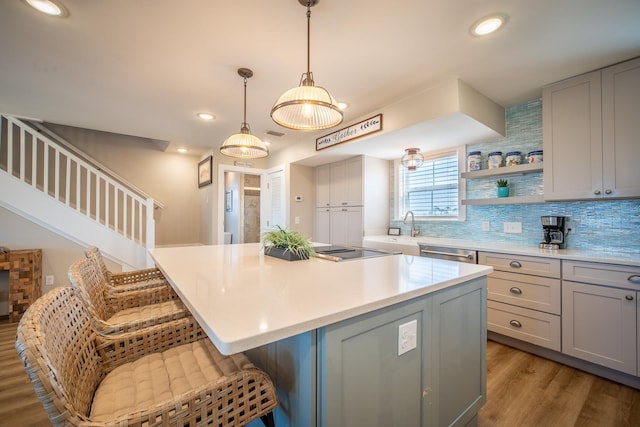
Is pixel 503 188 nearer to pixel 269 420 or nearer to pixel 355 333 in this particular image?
pixel 355 333

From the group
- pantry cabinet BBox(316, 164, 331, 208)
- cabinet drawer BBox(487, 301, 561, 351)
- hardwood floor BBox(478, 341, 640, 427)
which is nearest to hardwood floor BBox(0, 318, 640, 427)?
hardwood floor BBox(478, 341, 640, 427)

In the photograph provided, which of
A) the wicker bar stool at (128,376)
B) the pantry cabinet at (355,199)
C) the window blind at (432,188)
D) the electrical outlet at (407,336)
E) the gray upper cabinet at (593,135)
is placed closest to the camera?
the wicker bar stool at (128,376)

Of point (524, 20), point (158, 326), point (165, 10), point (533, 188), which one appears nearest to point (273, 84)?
point (165, 10)

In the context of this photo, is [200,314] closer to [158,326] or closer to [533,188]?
[158,326]

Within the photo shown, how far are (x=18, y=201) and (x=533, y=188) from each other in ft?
18.9

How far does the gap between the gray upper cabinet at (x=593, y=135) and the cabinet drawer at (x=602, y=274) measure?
0.58 metres

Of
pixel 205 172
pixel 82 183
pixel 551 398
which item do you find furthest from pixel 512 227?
pixel 82 183

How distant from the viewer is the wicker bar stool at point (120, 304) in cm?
109

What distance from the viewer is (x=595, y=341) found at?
195cm

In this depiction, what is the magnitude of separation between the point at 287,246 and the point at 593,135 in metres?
2.62

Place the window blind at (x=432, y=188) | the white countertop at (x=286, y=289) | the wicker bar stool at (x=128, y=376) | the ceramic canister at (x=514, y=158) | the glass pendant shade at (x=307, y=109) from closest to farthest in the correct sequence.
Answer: the wicker bar stool at (x=128, y=376) → the white countertop at (x=286, y=289) → the glass pendant shade at (x=307, y=109) → the ceramic canister at (x=514, y=158) → the window blind at (x=432, y=188)

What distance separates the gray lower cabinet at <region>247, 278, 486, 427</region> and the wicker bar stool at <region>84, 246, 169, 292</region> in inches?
39.9

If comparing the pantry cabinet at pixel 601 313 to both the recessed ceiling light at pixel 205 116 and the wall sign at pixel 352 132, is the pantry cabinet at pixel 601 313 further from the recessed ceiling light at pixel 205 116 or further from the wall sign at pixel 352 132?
A: the recessed ceiling light at pixel 205 116

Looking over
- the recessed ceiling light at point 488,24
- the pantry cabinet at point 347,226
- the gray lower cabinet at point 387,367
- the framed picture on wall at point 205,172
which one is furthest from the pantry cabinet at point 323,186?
the gray lower cabinet at point 387,367
